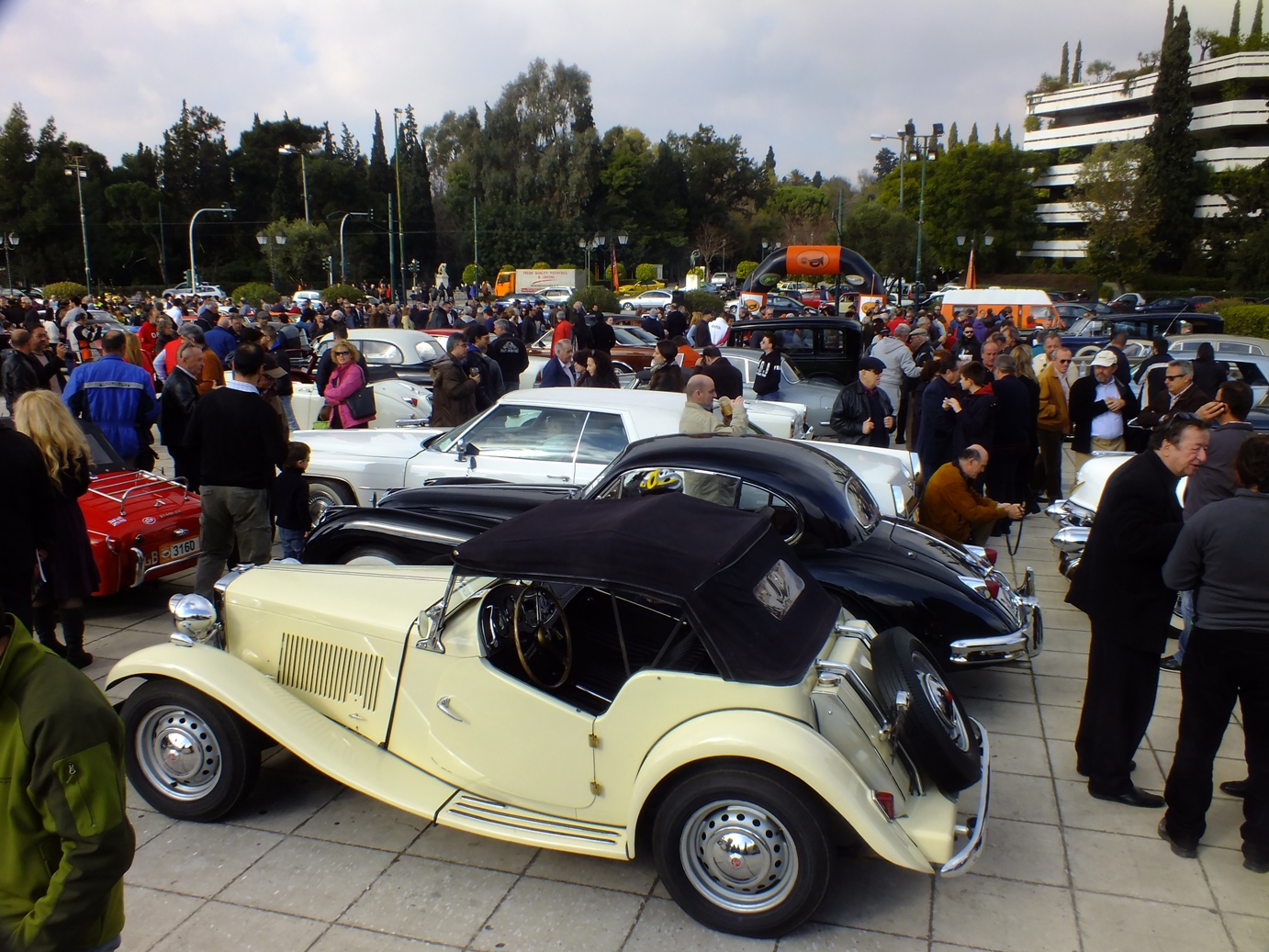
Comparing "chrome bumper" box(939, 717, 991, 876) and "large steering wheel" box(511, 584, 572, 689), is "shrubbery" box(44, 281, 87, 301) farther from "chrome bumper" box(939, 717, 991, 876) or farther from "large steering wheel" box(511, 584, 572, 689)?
"chrome bumper" box(939, 717, 991, 876)

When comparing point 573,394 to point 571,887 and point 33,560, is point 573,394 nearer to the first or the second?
point 33,560

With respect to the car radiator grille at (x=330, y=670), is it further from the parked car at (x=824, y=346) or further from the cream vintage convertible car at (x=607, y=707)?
the parked car at (x=824, y=346)

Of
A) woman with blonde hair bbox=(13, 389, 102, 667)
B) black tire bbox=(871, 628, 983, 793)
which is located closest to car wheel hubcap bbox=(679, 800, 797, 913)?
black tire bbox=(871, 628, 983, 793)

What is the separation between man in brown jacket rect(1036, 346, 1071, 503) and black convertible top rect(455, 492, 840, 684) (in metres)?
7.29

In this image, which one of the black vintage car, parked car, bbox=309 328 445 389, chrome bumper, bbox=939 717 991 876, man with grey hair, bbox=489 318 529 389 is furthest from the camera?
parked car, bbox=309 328 445 389

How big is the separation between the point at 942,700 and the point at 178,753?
339cm

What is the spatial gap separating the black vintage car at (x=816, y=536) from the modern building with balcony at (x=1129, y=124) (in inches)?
2592

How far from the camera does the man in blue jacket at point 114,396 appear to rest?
8.05m

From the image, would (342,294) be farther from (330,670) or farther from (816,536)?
(330,670)

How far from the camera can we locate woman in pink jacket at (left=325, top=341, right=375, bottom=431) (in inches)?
395

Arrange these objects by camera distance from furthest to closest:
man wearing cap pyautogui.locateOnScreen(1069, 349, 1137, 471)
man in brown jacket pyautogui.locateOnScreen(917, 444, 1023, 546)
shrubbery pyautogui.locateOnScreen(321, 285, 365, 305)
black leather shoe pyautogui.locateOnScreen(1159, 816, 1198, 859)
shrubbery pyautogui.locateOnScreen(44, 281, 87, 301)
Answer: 1. shrubbery pyautogui.locateOnScreen(321, 285, 365, 305)
2. shrubbery pyautogui.locateOnScreen(44, 281, 87, 301)
3. man wearing cap pyautogui.locateOnScreen(1069, 349, 1137, 471)
4. man in brown jacket pyautogui.locateOnScreen(917, 444, 1023, 546)
5. black leather shoe pyautogui.locateOnScreen(1159, 816, 1198, 859)

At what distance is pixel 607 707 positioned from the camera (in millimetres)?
3861

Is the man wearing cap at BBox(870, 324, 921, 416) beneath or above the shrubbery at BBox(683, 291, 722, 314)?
beneath


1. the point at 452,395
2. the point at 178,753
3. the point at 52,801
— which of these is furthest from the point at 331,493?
the point at 52,801
